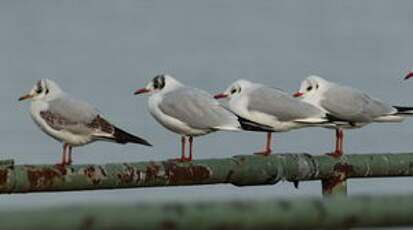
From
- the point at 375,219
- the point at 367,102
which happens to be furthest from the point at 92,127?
the point at 375,219

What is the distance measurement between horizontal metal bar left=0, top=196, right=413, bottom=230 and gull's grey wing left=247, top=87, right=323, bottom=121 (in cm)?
817

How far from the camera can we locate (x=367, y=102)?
38.4 ft

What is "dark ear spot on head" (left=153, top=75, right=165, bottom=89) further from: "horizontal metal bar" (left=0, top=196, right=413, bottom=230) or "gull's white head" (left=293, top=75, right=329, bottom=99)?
"horizontal metal bar" (left=0, top=196, right=413, bottom=230)

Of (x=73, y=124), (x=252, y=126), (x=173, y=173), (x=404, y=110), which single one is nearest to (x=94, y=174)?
(x=173, y=173)

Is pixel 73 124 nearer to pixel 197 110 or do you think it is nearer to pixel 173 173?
pixel 197 110

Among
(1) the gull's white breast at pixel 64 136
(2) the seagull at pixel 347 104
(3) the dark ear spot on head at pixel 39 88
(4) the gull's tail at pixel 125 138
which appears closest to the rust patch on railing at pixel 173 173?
(4) the gull's tail at pixel 125 138

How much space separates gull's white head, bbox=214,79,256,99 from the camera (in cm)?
1126

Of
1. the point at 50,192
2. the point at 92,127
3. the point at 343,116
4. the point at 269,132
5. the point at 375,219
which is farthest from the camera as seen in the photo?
the point at 343,116

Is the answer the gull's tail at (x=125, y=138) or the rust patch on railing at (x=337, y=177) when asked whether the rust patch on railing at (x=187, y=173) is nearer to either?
the rust patch on railing at (x=337, y=177)

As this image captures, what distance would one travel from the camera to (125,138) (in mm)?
9516

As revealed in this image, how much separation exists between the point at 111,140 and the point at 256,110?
191cm

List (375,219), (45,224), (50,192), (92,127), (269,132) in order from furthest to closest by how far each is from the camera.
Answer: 1. (269,132)
2. (92,127)
3. (50,192)
4. (375,219)
5. (45,224)

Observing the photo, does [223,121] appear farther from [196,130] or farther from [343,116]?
[343,116]

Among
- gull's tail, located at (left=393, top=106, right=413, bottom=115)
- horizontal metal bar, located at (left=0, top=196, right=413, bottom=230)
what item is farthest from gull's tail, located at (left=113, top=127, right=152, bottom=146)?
horizontal metal bar, located at (left=0, top=196, right=413, bottom=230)
